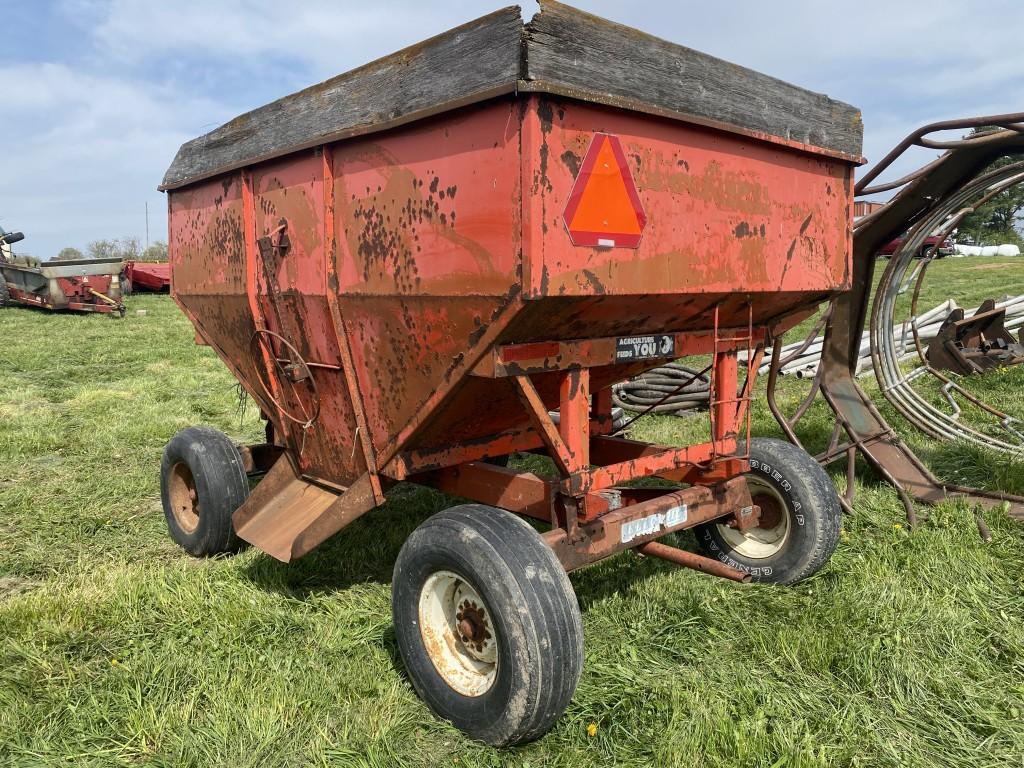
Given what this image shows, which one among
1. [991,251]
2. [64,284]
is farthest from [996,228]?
[64,284]

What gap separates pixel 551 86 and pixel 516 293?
64 cm

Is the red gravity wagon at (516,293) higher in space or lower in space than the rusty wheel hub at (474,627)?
higher

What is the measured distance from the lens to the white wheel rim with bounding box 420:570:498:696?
2.79 m

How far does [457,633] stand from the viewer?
2912 mm

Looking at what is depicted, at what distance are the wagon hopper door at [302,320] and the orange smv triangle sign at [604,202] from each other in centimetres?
127

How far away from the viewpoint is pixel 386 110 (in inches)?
112

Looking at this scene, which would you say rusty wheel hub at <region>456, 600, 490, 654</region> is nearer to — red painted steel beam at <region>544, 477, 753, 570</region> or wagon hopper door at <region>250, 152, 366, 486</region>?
red painted steel beam at <region>544, 477, 753, 570</region>

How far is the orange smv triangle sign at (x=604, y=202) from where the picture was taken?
245 cm

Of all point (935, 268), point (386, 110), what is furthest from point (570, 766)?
point (935, 268)

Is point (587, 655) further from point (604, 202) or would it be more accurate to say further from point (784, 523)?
point (604, 202)

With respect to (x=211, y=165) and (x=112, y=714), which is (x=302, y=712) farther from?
(x=211, y=165)

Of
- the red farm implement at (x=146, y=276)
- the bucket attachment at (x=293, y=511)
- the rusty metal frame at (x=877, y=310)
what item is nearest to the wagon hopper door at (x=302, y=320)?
the bucket attachment at (x=293, y=511)

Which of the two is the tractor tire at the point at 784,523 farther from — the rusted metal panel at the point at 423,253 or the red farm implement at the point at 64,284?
the red farm implement at the point at 64,284

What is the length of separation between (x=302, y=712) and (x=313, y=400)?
150 cm
